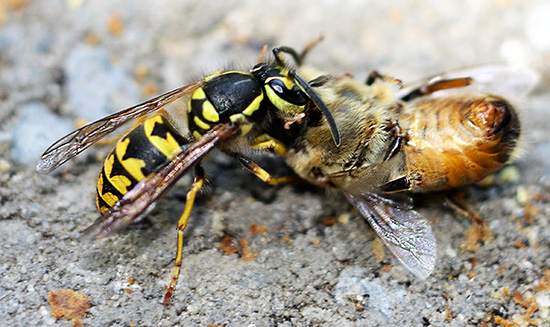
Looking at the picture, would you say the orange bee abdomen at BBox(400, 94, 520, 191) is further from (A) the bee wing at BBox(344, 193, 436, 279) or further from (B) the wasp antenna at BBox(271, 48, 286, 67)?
(B) the wasp antenna at BBox(271, 48, 286, 67)

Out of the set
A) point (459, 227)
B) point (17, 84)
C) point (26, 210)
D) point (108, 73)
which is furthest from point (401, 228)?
point (17, 84)

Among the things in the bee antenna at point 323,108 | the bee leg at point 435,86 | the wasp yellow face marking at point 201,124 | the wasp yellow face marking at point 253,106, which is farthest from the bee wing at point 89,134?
the bee leg at point 435,86

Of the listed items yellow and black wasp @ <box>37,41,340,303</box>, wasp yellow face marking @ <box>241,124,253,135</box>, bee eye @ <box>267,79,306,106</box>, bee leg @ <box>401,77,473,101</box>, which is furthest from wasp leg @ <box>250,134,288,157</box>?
bee leg @ <box>401,77,473,101</box>

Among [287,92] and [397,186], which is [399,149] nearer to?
[397,186]

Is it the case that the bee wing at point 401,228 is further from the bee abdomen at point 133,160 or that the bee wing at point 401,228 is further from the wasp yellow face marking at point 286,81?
the bee abdomen at point 133,160

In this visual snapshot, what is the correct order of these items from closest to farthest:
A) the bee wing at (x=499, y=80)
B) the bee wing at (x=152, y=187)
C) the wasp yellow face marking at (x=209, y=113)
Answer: the bee wing at (x=152, y=187) < the wasp yellow face marking at (x=209, y=113) < the bee wing at (x=499, y=80)
